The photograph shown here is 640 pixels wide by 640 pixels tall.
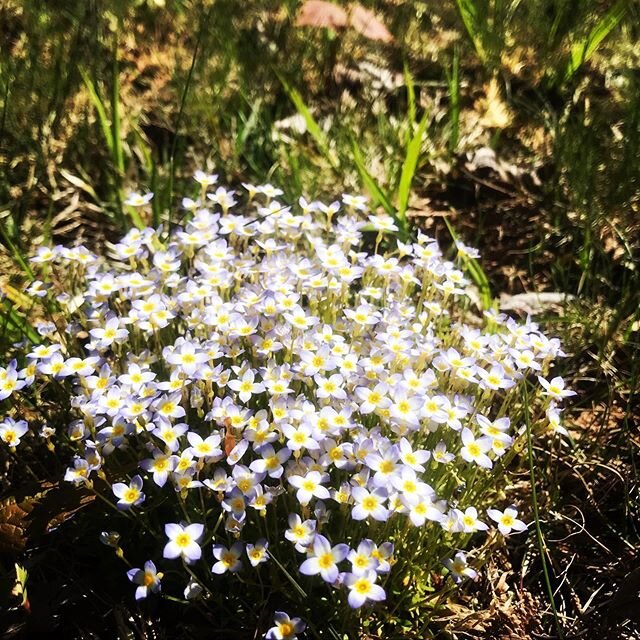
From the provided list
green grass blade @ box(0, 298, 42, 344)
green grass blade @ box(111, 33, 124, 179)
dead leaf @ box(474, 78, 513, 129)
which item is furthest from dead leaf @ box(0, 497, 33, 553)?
dead leaf @ box(474, 78, 513, 129)

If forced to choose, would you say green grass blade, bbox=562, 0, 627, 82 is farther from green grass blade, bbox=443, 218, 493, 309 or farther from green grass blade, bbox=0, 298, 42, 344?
green grass blade, bbox=0, 298, 42, 344

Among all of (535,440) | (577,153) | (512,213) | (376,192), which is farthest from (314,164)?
(535,440)

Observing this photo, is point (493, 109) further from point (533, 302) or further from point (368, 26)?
point (533, 302)

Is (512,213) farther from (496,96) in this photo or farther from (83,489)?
(83,489)

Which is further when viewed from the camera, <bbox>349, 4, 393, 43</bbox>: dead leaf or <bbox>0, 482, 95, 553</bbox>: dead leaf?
<bbox>349, 4, 393, 43</bbox>: dead leaf

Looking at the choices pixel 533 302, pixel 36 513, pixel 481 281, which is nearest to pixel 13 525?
pixel 36 513

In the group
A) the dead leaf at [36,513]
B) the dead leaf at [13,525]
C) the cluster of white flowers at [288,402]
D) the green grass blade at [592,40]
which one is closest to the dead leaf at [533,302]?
the cluster of white flowers at [288,402]
